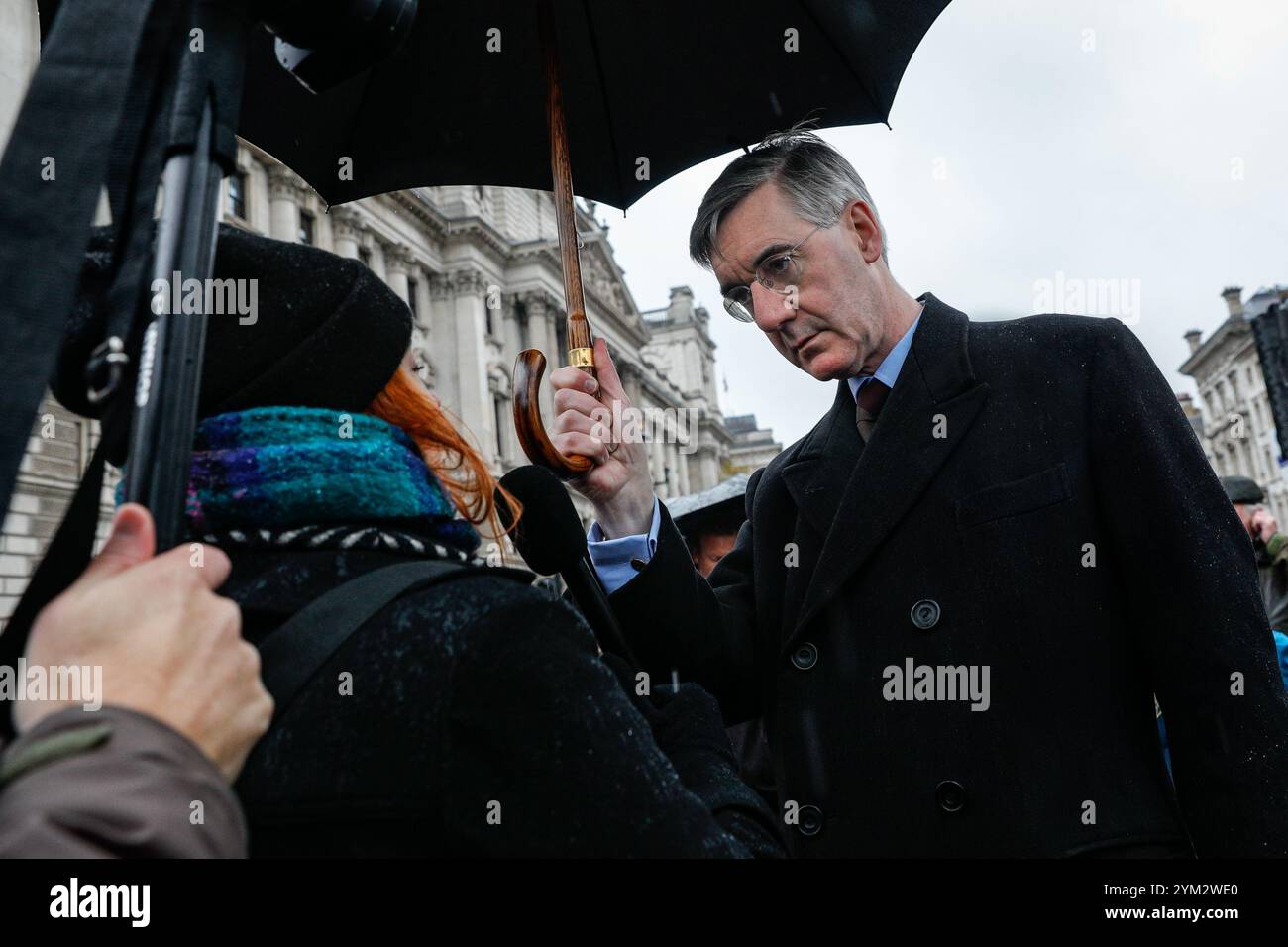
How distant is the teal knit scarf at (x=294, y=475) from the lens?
127cm

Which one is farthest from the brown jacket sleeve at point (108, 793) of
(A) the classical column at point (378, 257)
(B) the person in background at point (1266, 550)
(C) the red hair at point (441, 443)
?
(A) the classical column at point (378, 257)

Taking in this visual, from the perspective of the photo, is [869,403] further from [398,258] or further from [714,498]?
[398,258]

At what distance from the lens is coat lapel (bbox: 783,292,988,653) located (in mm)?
2232

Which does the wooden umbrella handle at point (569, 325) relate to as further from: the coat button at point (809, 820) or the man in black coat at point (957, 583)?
the coat button at point (809, 820)

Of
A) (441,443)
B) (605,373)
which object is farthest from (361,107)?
(441,443)

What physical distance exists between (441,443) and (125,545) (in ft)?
2.31

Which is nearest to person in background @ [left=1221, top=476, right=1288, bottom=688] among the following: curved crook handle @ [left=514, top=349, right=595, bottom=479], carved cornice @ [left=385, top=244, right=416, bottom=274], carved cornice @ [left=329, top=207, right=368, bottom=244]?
curved crook handle @ [left=514, top=349, right=595, bottom=479]

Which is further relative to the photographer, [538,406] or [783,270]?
[783,270]

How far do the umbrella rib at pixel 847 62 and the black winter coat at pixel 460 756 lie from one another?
181 cm

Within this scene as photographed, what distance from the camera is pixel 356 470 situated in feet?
4.30

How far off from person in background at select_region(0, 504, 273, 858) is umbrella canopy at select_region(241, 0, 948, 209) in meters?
1.79

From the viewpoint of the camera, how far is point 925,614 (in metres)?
2.13
